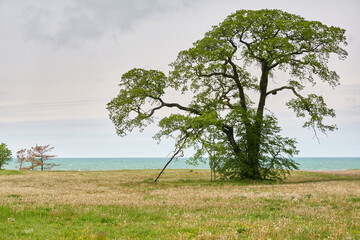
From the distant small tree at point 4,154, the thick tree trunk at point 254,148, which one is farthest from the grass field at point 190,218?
the distant small tree at point 4,154

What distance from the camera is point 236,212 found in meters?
15.0

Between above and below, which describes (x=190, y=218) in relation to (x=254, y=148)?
below

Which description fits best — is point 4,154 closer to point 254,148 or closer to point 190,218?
point 254,148

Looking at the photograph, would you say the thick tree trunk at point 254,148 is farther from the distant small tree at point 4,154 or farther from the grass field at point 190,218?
the distant small tree at point 4,154

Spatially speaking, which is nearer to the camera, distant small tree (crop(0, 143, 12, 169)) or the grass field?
the grass field

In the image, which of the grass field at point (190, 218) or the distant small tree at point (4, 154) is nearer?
the grass field at point (190, 218)

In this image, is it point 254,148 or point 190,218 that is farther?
point 254,148

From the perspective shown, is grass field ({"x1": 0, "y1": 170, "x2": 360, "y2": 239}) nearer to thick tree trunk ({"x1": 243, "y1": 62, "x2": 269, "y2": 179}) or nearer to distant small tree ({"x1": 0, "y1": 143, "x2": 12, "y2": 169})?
thick tree trunk ({"x1": 243, "y1": 62, "x2": 269, "y2": 179})

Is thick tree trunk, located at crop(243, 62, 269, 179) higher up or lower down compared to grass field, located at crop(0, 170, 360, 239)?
higher up

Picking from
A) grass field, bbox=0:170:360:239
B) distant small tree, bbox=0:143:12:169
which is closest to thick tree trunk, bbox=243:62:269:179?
grass field, bbox=0:170:360:239

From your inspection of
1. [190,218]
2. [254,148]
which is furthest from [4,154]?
[190,218]

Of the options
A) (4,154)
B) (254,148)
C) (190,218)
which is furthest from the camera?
(4,154)

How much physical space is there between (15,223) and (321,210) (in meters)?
13.6

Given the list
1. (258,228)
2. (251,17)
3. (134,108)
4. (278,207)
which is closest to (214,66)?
(251,17)
